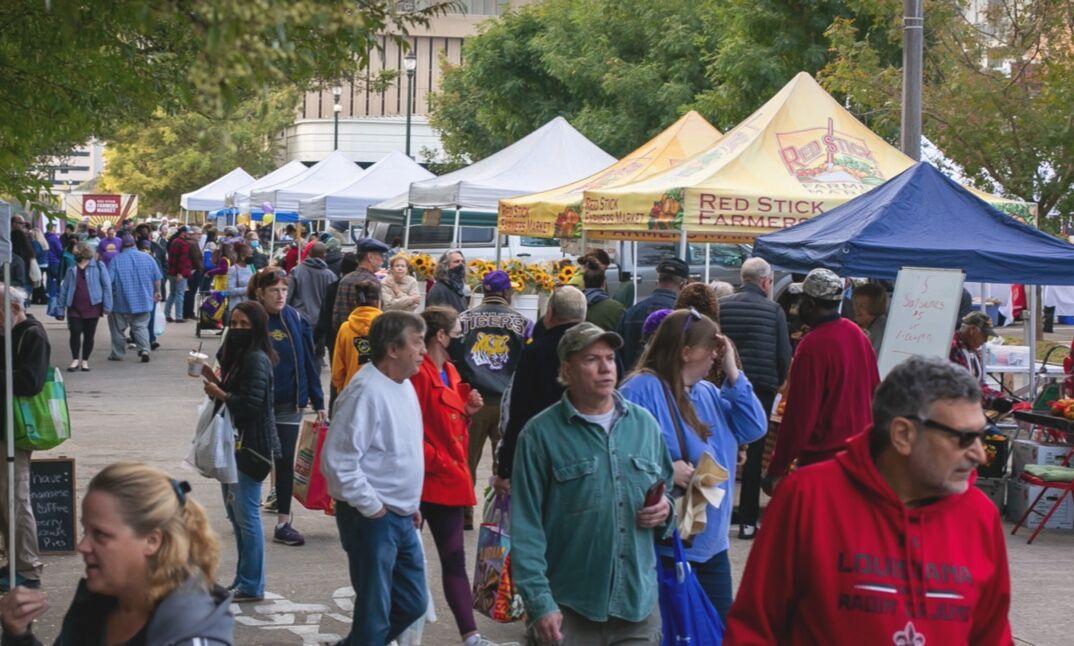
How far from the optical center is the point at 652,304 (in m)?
10.6

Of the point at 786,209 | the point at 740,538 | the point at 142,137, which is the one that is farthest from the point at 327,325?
the point at 142,137

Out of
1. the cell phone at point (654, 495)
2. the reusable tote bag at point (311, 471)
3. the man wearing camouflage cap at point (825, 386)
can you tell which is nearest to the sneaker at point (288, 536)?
the reusable tote bag at point (311, 471)

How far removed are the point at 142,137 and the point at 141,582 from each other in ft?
242

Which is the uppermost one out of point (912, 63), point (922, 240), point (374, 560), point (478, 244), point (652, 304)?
point (912, 63)

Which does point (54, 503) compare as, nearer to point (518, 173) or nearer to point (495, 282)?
point (495, 282)

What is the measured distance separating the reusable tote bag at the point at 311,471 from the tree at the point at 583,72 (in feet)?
78.3

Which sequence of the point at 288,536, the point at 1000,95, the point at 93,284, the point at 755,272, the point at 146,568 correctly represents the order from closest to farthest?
the point at 146,568
the point at 288,536
the point at 755,272
the point at 93,284
the point at 1000,95

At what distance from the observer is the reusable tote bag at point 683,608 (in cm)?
514

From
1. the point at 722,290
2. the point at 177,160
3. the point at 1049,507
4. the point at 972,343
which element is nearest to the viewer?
the point at 1049,507

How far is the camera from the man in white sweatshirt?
20.1 feet

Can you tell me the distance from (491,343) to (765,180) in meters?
5.31

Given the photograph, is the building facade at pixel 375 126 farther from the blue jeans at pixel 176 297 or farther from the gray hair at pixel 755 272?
the gray hair at pixel 755 272

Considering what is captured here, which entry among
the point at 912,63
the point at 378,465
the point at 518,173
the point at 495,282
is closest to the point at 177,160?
the point at 518,173

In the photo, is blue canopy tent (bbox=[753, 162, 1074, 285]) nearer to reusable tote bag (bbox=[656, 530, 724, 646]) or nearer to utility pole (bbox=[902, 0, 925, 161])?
utility pole (bbox=[902, 0, 925, 161])
